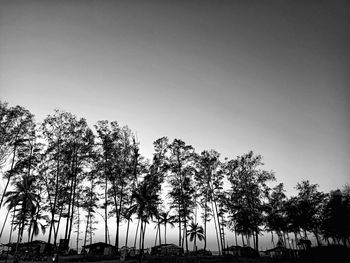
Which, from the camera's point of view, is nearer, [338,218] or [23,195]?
[23,195]

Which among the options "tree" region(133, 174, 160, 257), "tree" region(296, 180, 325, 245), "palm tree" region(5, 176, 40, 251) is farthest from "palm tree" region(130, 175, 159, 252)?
"tree" region(296, 180, 325, 245)

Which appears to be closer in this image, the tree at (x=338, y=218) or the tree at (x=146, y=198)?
the tree at (x=146, y=198)

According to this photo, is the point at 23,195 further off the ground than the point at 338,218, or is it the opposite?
the point at 23,195

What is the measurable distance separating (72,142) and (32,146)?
559 cm

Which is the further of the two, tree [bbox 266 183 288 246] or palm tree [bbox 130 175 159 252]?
tree [bbox 266 183 288 246]

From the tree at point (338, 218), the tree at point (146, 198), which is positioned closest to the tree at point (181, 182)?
the tree at point (146, 198)

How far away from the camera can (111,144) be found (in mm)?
36969

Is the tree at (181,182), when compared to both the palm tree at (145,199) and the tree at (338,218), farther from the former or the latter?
the tree at (338,218)

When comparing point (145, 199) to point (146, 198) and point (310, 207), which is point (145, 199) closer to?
point (146, 198)

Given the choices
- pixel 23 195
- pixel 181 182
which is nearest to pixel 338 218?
pixel 181 182

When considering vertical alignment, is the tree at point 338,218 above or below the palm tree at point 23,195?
below

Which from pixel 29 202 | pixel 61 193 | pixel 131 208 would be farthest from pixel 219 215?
pixel 29 202

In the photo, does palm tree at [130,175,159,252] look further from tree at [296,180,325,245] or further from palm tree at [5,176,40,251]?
tree at [296,180,325,245]

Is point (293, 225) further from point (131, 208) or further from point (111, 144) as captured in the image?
point (111, 144)
